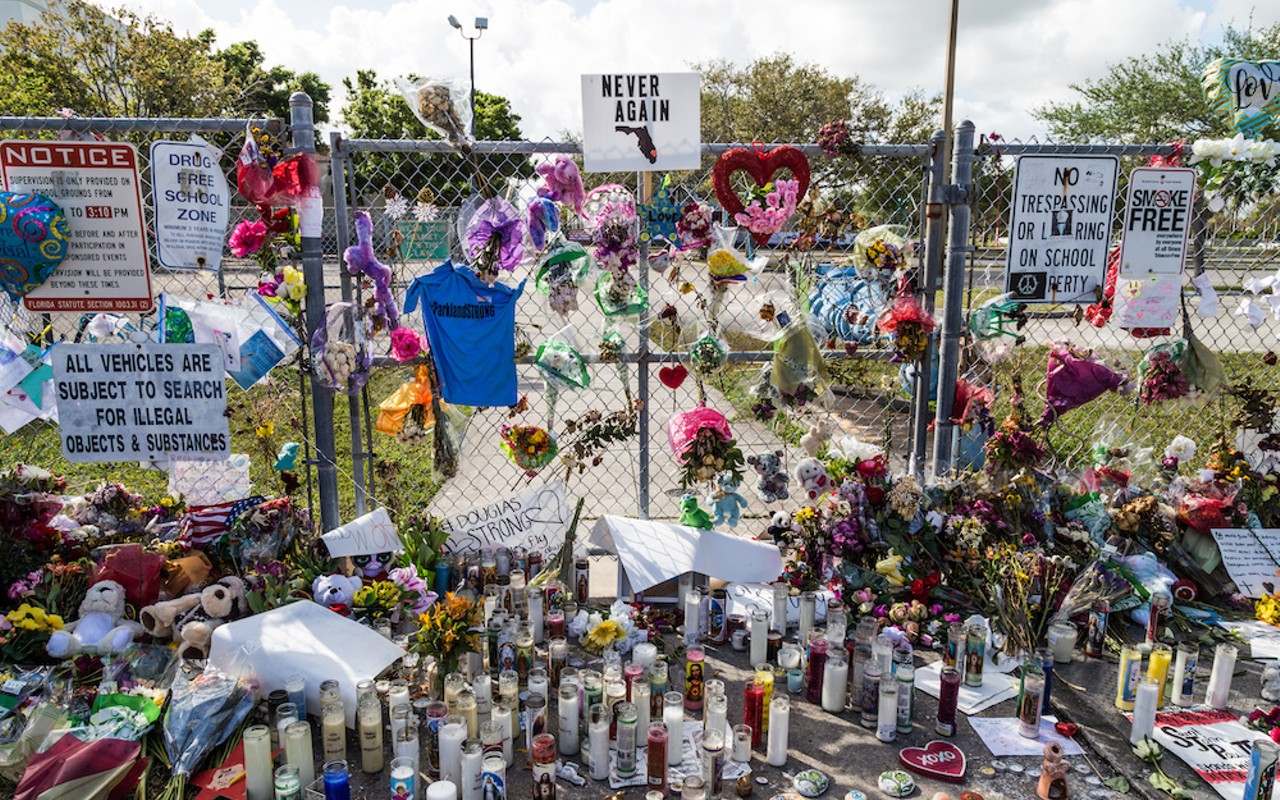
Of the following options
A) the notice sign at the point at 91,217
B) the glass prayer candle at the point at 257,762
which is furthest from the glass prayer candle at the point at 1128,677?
the notice sign at the point at 91,217

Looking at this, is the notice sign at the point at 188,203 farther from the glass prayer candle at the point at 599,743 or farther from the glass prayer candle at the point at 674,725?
the glass prayer candle at the point at 674,725

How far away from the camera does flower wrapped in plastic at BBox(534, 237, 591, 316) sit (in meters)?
4.04

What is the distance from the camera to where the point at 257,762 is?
276 cm

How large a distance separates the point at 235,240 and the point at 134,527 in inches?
58.2

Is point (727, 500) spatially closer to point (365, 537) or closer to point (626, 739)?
point (626, 739)

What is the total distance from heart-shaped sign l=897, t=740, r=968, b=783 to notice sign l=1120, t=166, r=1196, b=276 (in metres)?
2.70

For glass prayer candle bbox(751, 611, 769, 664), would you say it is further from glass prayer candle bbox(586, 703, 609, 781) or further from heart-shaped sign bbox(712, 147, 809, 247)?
heart-shaped sign bbox(712, 147, 809, 247)

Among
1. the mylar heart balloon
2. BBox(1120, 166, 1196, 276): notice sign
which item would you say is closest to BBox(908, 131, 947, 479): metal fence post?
BBox(1120, 166, 1196, 276): notice sign

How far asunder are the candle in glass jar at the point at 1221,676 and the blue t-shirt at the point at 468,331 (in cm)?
Result: 320

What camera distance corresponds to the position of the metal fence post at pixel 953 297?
4.15 metres

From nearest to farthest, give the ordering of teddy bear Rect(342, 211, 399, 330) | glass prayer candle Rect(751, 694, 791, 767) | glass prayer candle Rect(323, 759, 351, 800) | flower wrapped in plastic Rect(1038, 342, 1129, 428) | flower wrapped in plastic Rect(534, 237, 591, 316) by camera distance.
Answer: glass prayer candle Rect(323, 759, 351, 800), glass prayer candle Rect(751, 694, 791, 767), teddy bear Rect(342, 211, 399, 330), flower wrapped in plastic Rect(534, 237, 591, 316), flower wrapped in plastic Rect(1038, 342, 1129, 428)

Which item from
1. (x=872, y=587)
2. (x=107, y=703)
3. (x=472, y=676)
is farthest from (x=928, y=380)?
(x=107, y=703)

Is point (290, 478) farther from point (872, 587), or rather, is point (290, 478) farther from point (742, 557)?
point (872, 587)

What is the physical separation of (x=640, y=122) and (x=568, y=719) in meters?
2.63
